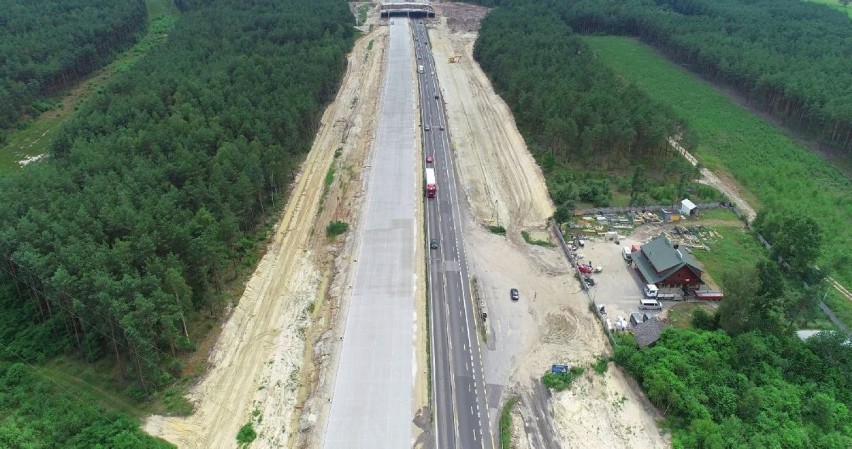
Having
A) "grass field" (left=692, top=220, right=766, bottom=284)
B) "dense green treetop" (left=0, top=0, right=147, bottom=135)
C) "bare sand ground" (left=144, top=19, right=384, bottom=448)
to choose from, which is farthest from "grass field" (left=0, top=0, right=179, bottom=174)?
"grass field" (left=692, top=220, right=766, bottom=284)

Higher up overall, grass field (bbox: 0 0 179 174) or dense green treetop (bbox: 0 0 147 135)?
dense green treetop (bbox: 0 0 147 135)

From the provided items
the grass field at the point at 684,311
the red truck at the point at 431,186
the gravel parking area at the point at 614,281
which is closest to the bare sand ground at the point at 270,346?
the red truck at the point at 431,186

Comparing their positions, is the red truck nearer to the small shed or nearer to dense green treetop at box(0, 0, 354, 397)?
dense green treetop at box(0, 0, 354, 397)

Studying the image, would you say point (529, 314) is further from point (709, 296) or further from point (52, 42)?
point (52, 42)

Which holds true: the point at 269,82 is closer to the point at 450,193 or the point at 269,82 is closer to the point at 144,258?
the point at 450,193

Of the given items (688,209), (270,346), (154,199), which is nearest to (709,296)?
(688,209)

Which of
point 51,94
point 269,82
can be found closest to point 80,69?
point 51,94

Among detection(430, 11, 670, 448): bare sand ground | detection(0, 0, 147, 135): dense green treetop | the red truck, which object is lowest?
detection(430, 11, 670, 448): bare sand ground

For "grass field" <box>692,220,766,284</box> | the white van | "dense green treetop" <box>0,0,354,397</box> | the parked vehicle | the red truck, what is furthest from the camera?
the red truck
